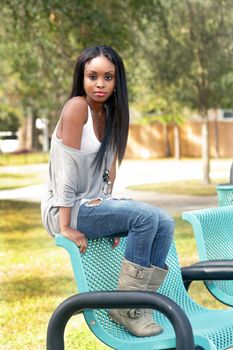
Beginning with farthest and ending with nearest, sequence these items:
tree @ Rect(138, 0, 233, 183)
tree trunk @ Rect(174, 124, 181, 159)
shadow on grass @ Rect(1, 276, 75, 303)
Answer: tree trunk @ Rect(174, 124, 181, 159) → tree @ Rect(138, 0, 233, 183) → shadow on grass @ Rect(1, 276, 75, 303)

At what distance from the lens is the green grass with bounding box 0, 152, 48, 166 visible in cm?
4275

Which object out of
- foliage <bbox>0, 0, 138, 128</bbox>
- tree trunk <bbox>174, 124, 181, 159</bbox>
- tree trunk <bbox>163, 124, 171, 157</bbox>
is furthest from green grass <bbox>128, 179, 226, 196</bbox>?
tree trunk <bbox>163, 124, 171, 157</bbox>

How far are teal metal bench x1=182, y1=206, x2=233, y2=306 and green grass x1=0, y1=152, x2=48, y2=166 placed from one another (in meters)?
37.5

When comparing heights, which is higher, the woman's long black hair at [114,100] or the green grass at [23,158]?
the woman's long black hair at [114,100]

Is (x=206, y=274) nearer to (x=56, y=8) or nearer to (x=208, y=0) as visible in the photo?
(x=56, y=8)

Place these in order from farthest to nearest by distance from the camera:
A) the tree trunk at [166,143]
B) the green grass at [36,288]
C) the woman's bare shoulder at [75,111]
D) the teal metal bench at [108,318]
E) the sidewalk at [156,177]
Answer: the tree trunk at [166,143] → the sidewalk at [156,177] → the green grass at [36,288] → the woman's bare shoulder at [75,111] → the teal metal bench at [108,318]

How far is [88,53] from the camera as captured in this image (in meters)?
3.86

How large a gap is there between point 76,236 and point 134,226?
0.66 ft

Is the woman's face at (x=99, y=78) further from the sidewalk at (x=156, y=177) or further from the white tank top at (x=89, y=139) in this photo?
the sidewalk at (x=156, y=177)

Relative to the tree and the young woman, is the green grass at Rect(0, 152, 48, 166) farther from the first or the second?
the young woman

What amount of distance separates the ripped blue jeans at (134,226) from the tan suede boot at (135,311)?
0.03m

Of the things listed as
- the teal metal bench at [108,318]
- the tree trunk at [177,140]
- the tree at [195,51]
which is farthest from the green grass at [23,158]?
the teal metal bench at [108,318]

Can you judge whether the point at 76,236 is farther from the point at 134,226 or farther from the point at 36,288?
the point at 36,288

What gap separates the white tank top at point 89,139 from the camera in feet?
12.4
